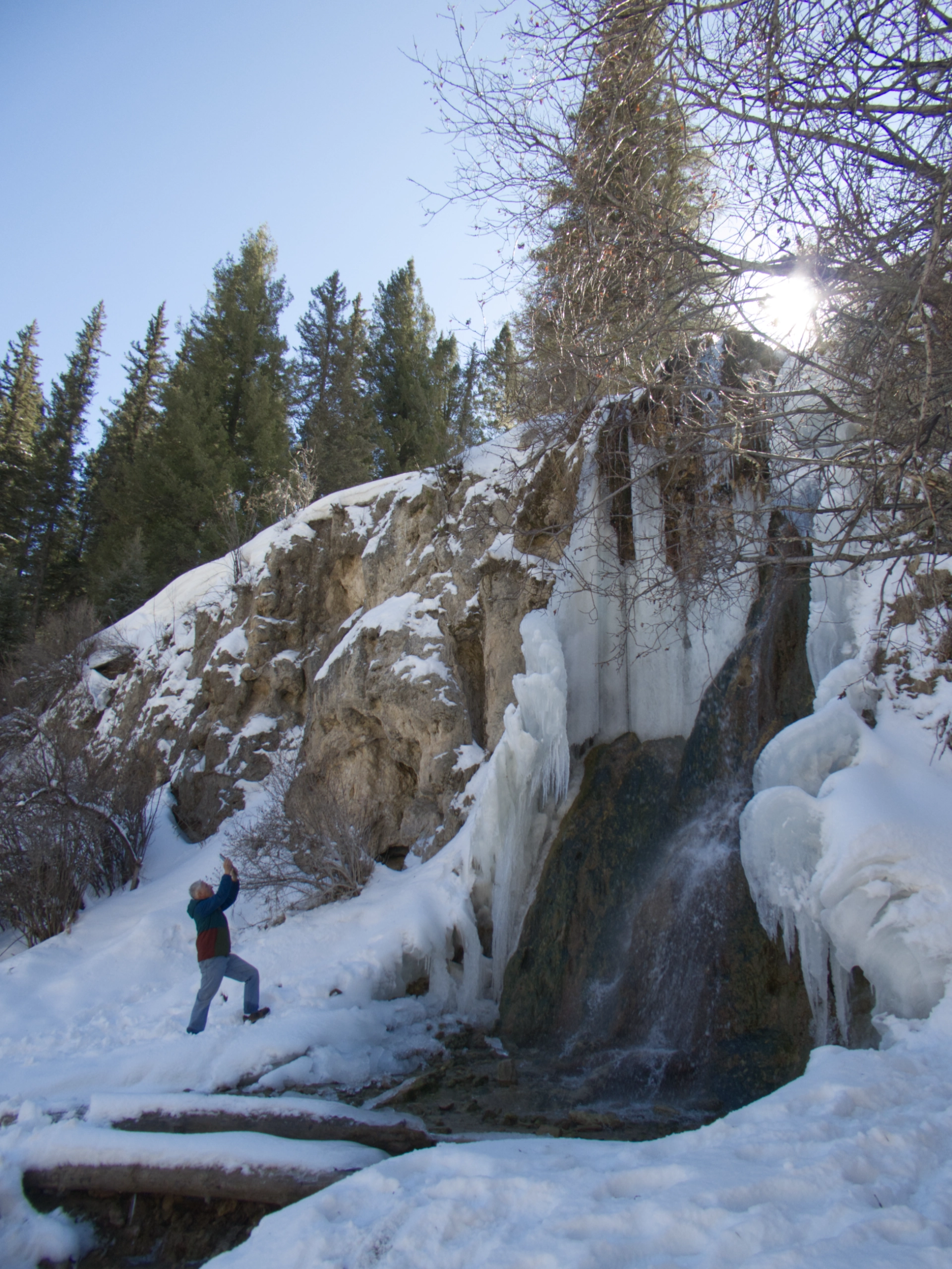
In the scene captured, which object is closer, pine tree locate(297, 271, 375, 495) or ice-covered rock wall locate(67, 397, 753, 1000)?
ice-covered rock wall locate(67, 397, 753, 1000)

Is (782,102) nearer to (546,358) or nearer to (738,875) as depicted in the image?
(546,358)

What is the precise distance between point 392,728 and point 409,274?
20.4 meters

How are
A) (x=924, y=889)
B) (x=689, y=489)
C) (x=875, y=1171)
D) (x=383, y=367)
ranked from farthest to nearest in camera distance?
1. (x=383, y=367)
2. (x=689, y=489)
3. (x=924, y=889)
4. (x=875, y=1171)

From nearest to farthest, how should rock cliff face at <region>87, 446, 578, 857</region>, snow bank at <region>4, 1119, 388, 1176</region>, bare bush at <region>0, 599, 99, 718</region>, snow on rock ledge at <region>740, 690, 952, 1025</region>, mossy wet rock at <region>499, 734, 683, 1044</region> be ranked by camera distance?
1. snow bank at <region>4, 1119, 388, 1176</region>
2. snow on rock ledge at <region>740, 690, 952, 1025</region>
3. mossy wet rock at <region>499, 734, 683, 1044</region>
4. rock cliff face at <region>87, 446, 578, 857</region>
5. bare bush at <region>0, 599, 99, 718</region>

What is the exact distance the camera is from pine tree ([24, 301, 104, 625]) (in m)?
24.6

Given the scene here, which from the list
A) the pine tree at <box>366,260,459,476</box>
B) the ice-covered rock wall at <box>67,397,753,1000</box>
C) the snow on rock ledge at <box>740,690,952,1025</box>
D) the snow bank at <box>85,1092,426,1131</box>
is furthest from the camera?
the pine tree at <box>366,260,459,476</box>

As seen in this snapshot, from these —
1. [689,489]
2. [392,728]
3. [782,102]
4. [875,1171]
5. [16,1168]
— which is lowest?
[16,1168]

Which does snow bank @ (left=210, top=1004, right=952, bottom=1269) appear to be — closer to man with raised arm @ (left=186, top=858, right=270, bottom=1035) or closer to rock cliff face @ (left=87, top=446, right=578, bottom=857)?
man with raised arm @ (left=186, top=858, right=270, bottom=1035)

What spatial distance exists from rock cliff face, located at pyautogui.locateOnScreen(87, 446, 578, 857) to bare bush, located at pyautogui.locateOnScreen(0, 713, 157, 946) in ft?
3.66

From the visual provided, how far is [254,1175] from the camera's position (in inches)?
154

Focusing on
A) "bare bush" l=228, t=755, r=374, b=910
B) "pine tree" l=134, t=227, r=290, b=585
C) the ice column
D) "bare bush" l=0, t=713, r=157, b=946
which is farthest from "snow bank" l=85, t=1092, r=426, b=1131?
"pine tree" l=134, t=227, r=290, b=585

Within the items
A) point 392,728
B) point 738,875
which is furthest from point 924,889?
point 392,728

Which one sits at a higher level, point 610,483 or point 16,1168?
point 610,483

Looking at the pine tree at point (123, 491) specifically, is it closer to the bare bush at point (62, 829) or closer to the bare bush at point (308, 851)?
the bare bush at point (62, 829)
